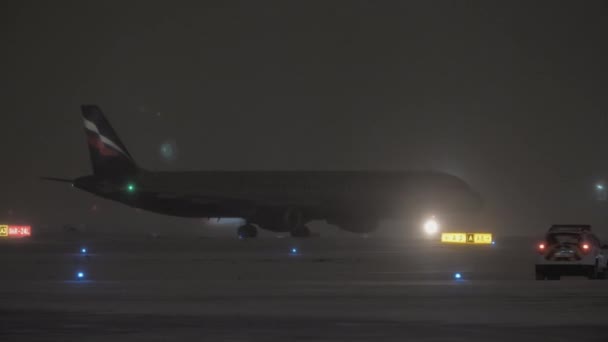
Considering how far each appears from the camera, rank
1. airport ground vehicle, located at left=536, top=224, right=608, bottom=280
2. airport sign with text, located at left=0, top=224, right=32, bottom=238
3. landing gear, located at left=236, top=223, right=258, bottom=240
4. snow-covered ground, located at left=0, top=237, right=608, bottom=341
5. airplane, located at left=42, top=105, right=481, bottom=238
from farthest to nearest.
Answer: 1. airport sign with text, located at left=0, top=224, right=32, bottom=238
2. landing gear, located at left=236, top=223, right=258, bottom=240
3. airplane, located at left=42, top=105, right=481, bottom=238
4. airport ground vehicle, located at left=536, top=224, right=608, bottom=280
5. snow-covered ground, located at left=0, top=237, right=608, bottom=341

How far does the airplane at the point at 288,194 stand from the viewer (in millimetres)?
81750

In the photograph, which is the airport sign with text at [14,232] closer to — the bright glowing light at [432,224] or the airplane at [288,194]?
the airplane at [288,194]

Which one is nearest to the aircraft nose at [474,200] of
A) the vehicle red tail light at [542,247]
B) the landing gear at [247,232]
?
the landing gear at [247,232]

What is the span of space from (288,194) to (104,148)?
14313 millimetres

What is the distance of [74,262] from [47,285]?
13564mm

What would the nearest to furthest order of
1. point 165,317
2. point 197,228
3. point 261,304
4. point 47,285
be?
1. point 165,317
2. point 261,304
3. point 47,285
4. point 197,228

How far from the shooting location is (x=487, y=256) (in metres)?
50.4

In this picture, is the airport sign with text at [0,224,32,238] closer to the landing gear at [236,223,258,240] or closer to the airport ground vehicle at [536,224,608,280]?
the landing gear at [236,223,258,240]

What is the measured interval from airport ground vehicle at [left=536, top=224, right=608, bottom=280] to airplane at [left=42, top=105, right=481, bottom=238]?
48702 millimetres

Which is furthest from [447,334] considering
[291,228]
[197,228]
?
[197,228]

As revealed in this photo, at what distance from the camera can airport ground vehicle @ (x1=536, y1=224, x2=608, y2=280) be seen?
32188 mm

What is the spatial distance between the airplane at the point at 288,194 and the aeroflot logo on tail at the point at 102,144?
21.9 inches

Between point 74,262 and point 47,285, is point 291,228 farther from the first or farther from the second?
point 47,285

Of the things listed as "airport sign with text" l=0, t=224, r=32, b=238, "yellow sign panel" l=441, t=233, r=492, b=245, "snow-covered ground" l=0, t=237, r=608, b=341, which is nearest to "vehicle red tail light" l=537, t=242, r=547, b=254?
"snow-covered ground" l=0, t=237, r=608, b=341
